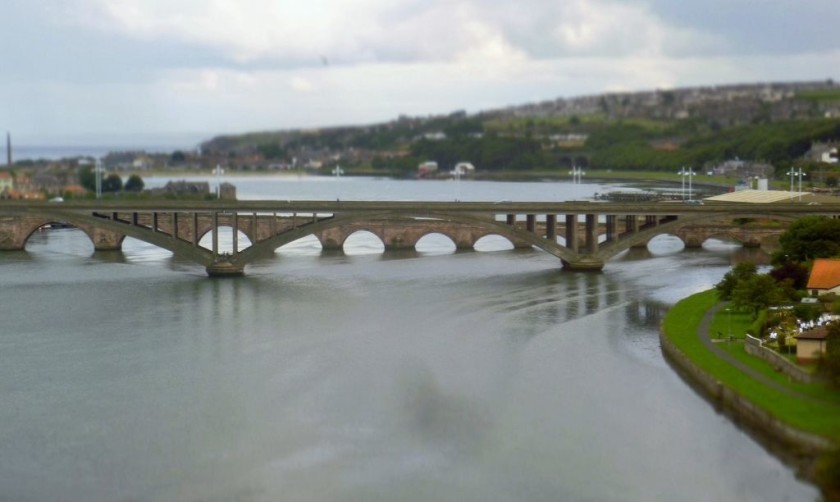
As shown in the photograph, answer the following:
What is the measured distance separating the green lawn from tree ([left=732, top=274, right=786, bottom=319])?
42 cm

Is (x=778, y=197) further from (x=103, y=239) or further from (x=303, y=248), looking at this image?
(x=103, y=239)

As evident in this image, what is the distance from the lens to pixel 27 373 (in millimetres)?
29078

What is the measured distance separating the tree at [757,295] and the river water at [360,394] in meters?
2.18

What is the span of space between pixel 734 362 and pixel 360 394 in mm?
7172

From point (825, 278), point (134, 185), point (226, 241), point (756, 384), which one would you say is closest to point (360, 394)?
point (756, 384)

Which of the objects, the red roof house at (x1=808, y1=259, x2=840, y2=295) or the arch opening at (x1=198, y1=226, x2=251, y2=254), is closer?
the red roof house at (x1=808, y1=259, x2=840, y2=295)

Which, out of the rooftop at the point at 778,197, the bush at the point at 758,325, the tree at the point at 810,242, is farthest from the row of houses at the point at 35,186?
the bush at the point at 758,325

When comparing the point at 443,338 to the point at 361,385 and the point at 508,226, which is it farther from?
the point at 508,226

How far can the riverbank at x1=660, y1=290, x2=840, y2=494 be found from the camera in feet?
70.7

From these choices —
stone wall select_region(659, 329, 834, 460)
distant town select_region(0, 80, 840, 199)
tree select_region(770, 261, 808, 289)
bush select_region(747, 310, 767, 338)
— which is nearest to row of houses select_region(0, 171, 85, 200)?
distant town select_region(0, 80, 840, 199)

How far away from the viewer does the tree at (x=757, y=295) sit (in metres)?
31.4

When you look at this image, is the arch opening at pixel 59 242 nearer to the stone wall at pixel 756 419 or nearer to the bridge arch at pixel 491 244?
the bridge arch at pixel 491 244

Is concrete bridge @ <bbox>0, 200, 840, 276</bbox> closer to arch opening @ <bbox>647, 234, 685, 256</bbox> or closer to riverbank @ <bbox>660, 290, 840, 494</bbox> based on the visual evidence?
arch opening @ <bbox>647, 234, 685, 256</bbox>

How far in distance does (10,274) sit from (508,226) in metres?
16.9
